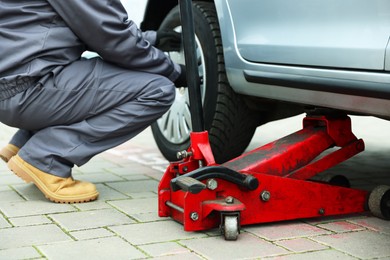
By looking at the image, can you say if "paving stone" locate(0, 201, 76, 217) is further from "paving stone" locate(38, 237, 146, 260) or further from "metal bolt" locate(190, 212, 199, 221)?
"metal bolt" locate(190, 212, 199, 221)

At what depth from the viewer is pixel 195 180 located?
7.87 ft

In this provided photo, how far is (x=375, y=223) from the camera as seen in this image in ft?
8.70

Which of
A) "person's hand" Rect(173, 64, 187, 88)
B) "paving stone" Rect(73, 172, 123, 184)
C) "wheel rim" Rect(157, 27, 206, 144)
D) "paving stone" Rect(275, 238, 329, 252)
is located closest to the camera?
"paving stone" Rect(275, 238, 329, 252)

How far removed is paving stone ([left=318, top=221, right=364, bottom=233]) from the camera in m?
2.56

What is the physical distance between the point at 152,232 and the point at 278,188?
51cm

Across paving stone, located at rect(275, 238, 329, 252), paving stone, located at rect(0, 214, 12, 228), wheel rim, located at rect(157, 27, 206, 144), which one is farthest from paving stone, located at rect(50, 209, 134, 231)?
wheel rim, located at rect(157, 27, 206, 144)

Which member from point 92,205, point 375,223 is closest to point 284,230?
point 375,223

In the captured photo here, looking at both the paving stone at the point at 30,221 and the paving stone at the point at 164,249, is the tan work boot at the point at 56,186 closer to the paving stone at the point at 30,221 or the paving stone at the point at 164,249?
the paving stone at the point at 30,221

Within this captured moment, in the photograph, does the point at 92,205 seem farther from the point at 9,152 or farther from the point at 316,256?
the point at 316,256

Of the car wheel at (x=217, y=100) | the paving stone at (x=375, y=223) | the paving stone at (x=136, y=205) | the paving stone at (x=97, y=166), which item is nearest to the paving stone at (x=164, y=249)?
the paving stone at (x=136, y=205)

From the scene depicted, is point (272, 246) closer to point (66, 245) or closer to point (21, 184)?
point (66, 245)

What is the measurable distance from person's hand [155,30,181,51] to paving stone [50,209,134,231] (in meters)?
0.94

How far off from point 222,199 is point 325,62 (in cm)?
67

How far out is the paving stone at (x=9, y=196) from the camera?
122 inches
